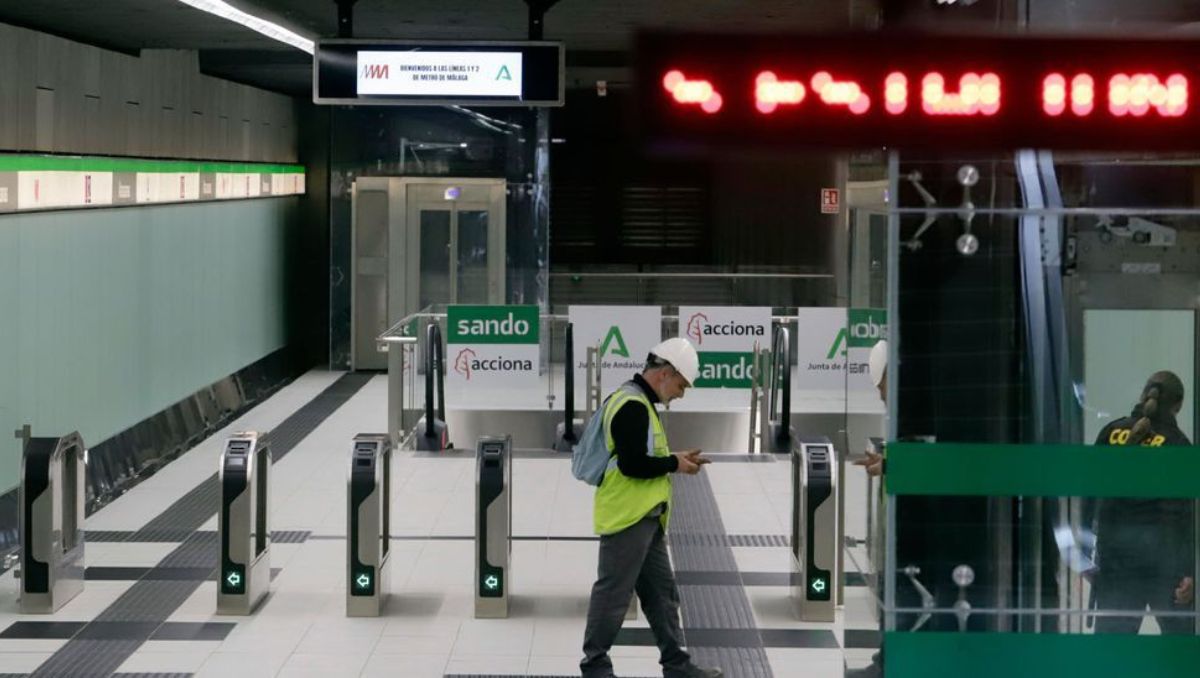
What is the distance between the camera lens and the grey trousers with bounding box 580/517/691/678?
7.27 m

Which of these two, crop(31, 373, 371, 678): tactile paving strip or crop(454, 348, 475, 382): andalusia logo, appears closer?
crop(31, 373, 371, 678): tactile paving strip

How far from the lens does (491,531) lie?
355 inches

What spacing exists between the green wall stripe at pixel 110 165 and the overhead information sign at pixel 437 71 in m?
Answer: 1.76

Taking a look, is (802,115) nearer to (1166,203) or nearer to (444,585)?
(1166,203)

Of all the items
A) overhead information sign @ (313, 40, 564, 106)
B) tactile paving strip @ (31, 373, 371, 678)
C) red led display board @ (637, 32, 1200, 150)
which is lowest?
tactile paving strip @ (31, 373, 371, 678)

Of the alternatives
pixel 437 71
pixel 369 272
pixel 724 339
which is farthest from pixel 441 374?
pixel 369 272

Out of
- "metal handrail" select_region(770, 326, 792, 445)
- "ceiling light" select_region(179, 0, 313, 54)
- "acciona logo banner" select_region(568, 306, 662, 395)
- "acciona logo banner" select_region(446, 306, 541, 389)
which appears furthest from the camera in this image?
"metal handrail" select_region(770, 326, 792, 445)

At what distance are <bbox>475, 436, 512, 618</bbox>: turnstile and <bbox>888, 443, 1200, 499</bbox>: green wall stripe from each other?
4.08 m

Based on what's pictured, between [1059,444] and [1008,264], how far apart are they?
52 cm

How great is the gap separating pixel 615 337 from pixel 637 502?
666 centimetres

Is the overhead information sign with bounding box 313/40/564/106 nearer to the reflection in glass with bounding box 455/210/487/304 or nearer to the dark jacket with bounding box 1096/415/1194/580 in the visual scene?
the dark jacket with bounding box 1096/415/1194/580

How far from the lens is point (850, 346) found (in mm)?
5387

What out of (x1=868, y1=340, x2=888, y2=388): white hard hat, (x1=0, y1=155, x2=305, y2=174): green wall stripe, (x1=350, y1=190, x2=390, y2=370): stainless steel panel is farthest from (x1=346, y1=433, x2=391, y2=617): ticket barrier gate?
(x1=350, y1=190, x2=390, y2=370): stainless steel panel

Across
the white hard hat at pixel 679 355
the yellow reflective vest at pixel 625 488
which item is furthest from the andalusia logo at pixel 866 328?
the yellow reflective vest at pixel 625 488
